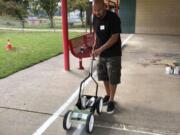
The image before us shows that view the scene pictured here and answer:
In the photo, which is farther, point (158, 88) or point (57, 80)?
point (57, 80)

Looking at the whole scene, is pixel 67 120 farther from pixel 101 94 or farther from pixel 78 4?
pixel 78 4

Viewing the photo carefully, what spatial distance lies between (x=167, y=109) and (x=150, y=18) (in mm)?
13924

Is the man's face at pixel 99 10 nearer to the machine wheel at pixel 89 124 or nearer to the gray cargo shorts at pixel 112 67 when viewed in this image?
the gray cargo shorts at pixel 112 67

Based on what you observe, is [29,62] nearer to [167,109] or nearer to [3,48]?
[3,48]

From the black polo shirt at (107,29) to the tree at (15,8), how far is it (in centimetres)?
2196

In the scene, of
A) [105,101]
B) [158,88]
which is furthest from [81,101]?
[158,88]

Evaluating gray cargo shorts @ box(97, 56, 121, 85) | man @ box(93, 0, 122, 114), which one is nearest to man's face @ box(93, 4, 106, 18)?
man @ box(93, 0, 122, 114)

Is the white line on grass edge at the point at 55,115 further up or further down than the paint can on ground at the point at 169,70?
further down

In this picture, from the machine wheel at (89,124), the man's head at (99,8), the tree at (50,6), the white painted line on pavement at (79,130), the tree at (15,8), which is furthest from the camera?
the tree at (15,8)

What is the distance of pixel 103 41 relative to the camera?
4.59 m

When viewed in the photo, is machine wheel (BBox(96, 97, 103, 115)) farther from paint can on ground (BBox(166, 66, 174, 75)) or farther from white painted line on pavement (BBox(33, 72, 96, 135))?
paint can on ground (BBox(166, 66, 174, 75))

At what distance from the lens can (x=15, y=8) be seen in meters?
25.9

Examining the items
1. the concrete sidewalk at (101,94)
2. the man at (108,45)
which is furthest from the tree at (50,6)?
the man at (108,45)

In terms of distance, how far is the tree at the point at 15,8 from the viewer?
25.7 meters
